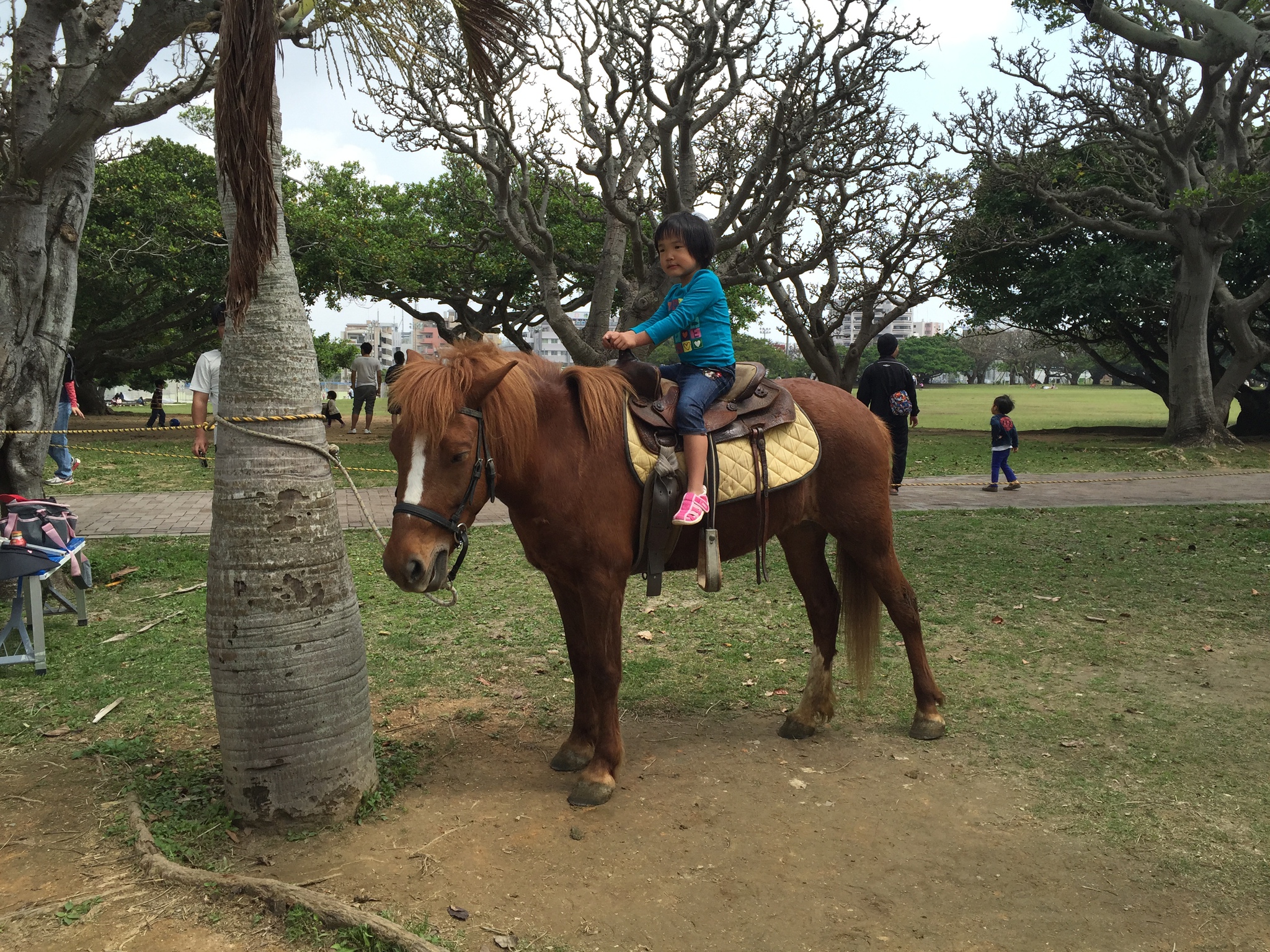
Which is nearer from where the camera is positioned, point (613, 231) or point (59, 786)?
point (59, 786)

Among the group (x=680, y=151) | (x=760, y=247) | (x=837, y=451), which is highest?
(x=680, y=151)

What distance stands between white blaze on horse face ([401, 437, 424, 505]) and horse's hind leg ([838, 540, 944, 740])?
2.44m

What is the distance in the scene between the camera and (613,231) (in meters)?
16.1

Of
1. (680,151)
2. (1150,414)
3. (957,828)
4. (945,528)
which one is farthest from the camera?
(1150,414)

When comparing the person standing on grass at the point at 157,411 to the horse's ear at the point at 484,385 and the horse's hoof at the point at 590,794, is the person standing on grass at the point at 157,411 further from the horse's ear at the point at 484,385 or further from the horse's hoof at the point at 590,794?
the horse's hoof at the point at 590,794

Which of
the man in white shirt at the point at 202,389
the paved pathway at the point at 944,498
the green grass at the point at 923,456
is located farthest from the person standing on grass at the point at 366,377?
the man in white shirt at the point at 202,389

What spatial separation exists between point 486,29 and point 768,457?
7.97ft

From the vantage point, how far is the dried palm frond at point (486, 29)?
3756 millimetres

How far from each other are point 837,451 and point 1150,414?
41.3m

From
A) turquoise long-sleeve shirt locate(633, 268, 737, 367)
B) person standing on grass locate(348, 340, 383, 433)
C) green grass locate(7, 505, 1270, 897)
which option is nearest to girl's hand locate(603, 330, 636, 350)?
turquoise long-sleeve shirt locate(633, 268, 737, 367)

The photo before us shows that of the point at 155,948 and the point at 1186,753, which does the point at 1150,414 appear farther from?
the point at 155,948

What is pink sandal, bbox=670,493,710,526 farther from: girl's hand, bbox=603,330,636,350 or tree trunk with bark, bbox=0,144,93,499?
tree trunk with bark, bbox=0,144,93,499

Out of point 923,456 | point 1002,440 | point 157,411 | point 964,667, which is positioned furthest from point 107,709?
point 157,411

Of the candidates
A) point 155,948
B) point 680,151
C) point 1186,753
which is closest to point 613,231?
point 680,151
